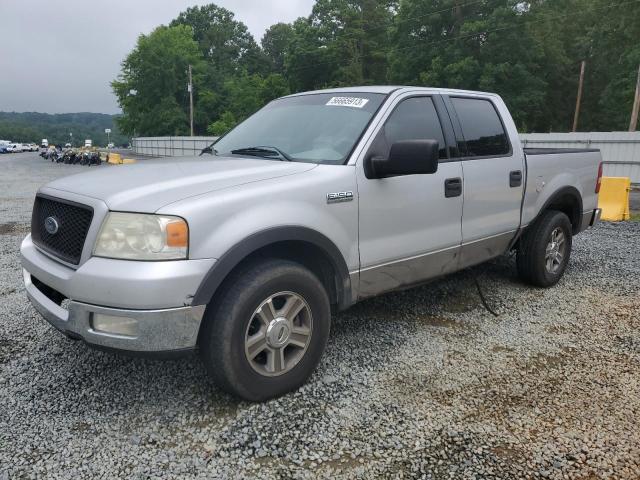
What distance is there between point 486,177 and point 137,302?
2.94 metres

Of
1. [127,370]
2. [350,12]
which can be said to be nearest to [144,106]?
[350,12]

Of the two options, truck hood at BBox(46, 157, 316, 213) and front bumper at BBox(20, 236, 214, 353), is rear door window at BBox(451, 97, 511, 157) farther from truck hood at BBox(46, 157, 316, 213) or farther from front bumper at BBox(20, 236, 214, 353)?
front bumper at BBox(20, 236, 214, 353)

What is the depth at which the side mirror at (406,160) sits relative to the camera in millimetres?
3061

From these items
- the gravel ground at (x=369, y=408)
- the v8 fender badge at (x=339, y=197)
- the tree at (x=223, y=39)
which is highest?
the tree at (x=223, y=39)

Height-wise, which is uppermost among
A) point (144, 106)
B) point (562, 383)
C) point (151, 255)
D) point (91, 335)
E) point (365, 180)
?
point (144, 106)

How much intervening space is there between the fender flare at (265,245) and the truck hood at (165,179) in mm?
330

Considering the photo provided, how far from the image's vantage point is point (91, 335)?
2.58 metres

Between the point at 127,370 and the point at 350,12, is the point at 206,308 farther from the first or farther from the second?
the point at 350,12

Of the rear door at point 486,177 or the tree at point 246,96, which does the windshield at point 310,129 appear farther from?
the tree at point 246,96

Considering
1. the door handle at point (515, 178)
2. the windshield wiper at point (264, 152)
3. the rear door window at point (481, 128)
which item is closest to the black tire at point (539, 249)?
the door handle at point (515, 178)

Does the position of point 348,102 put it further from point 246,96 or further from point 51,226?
point 246,96

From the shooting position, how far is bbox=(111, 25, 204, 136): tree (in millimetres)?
59500

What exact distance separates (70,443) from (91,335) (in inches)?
22.2

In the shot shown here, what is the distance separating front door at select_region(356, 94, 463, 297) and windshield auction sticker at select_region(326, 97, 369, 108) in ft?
0.73
